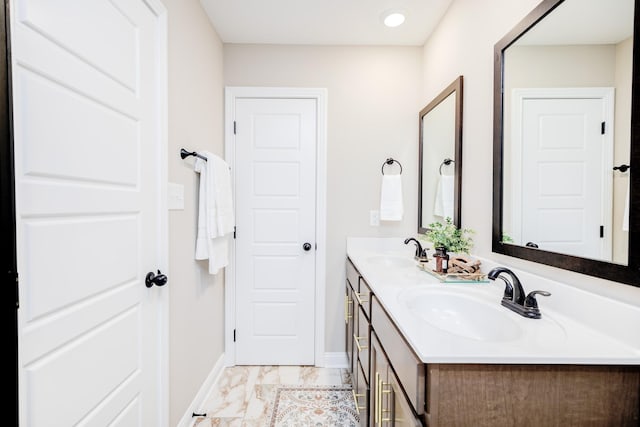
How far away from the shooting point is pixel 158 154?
4.35 feet

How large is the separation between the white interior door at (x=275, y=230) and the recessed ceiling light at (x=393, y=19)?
0.73 meters

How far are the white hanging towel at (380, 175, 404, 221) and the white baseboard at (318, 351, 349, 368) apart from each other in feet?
3.76

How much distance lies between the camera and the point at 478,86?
153 centimetres

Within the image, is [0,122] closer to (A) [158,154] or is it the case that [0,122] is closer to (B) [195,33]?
(A) [158,154]

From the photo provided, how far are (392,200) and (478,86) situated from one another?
958 millimetres

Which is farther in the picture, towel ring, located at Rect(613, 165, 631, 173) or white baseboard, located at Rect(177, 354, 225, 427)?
white baseboard, located at Rect(177, 354, 225, 427)

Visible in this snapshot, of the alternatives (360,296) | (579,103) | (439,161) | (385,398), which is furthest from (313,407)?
(579,103)

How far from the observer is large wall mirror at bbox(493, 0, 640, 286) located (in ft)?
2.65

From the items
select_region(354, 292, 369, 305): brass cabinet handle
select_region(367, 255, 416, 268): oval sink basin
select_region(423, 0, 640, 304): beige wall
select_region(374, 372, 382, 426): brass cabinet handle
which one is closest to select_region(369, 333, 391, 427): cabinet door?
select_region(374, 372, 382, 426): brass cabinet handle

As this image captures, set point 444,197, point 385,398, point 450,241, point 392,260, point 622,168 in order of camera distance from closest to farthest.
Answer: point 622,168
point 385,398
point 450,241
point 444,197
point 392,260

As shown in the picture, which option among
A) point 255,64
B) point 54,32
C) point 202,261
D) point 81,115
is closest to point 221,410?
point 202,261

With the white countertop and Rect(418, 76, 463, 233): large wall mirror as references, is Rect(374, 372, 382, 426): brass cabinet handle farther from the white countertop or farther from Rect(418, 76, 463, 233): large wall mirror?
Rect(418, 76, 463, 233): large wall mirror

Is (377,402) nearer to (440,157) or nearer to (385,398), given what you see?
(385,398)


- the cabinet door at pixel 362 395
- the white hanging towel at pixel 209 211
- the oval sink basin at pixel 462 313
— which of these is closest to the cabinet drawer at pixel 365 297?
the oval sink basin at pixel 462 313
